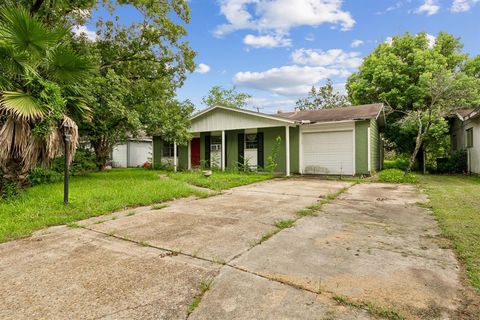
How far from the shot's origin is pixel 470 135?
44.1 feet

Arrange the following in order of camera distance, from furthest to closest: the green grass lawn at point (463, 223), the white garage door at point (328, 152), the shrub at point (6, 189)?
1. the white garage door at point (328, 152)
2. the shrub at point (6, 189)
3. the green grass lawn at point (463, 223)

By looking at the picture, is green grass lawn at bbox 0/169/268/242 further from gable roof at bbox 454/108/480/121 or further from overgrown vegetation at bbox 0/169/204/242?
gable roof at bbox 454/108/480/121

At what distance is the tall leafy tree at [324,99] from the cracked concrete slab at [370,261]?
30.4 meters

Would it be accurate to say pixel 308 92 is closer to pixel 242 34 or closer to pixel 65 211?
pixel 242 34

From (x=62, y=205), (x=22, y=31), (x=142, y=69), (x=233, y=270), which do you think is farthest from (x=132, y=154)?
(x=233, y=270)

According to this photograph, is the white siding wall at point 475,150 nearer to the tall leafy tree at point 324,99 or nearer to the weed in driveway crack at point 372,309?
the weed in driveway crack at point 372,309

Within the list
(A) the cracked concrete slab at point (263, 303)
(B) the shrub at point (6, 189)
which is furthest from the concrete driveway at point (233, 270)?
(B) the shrub at point (6, 189)

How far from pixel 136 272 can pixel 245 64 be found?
2367 centimetres

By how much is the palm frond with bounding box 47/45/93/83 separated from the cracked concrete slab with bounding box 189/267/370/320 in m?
5.97

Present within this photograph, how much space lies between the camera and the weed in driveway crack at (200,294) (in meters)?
2.16

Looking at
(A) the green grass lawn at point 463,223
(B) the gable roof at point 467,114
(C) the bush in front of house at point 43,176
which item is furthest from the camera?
(B) the gable roof at point 467,114

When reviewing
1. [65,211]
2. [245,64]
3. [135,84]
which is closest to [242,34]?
[245,64]

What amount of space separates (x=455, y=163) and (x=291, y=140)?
8928mm

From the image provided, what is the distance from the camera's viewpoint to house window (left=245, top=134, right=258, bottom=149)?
1468cm
